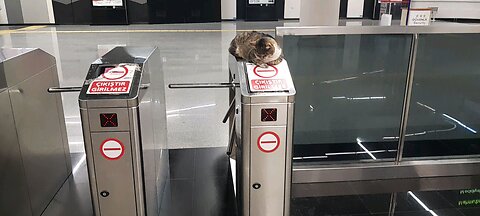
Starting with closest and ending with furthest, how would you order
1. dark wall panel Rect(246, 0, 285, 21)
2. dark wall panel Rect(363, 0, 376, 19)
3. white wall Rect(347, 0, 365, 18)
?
dark wall panel Rect(246, 0, 285, 21), white wall Rect(347, 0, 365, 18), dark wall panel Rect(363, 0, 376, 19)

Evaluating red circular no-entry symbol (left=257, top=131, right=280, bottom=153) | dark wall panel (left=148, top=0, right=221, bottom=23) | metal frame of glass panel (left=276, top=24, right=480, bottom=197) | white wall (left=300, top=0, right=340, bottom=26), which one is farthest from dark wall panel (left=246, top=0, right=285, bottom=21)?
red circular no-entry symbol (left=257, top=131, right=280, bottom=153)

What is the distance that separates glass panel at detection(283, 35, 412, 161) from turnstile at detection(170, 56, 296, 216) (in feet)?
2.17

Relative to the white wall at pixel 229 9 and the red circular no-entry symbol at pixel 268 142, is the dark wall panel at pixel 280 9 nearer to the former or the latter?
the white wall at pixel 229 9

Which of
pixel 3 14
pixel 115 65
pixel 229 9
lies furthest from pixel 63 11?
pixel 115 65

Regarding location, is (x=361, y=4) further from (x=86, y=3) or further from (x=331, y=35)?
(x=331, y=35)

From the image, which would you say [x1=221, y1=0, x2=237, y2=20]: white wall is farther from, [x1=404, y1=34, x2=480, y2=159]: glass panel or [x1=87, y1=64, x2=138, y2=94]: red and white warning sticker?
[x1=87, y1=64, x2=138, y2=94]: red and white warning sticker

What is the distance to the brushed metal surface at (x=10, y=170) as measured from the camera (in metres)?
1.74

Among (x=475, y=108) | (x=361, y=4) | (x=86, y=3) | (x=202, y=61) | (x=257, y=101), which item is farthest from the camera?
(x=361, y=4)

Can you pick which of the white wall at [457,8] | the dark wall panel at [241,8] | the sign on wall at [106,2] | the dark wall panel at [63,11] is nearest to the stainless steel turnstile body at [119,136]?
the sign on wall at [106,2]

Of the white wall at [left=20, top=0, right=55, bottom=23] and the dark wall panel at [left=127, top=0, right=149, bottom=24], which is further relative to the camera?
the dark wall panel at [left=127, top=0, right=149, bottom=24]

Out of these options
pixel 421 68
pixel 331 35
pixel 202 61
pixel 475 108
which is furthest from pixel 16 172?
pixel 202 61

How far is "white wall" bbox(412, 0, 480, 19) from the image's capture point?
10695 mm

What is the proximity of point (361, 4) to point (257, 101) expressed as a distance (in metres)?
11.3

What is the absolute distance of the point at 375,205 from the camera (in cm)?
214
